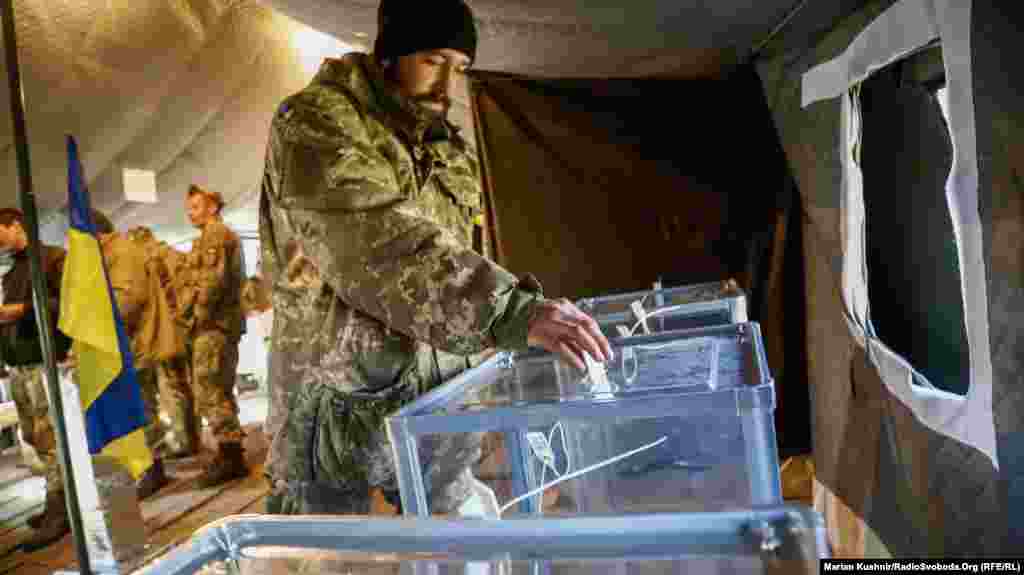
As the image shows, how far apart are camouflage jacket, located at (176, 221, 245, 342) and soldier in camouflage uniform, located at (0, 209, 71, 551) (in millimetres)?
810

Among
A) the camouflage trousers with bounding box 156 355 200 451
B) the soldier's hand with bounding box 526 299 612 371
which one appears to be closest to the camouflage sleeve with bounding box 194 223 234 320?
the camouflage trousers with bounding box 156 355 200 451

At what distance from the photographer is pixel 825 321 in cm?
252

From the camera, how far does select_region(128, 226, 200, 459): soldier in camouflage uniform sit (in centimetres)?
406

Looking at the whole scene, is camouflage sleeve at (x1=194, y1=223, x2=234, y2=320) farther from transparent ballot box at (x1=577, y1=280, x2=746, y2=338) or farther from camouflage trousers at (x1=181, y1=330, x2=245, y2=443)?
transparent ballot box at (x1=577, y1=280, x2=746, y2=338)

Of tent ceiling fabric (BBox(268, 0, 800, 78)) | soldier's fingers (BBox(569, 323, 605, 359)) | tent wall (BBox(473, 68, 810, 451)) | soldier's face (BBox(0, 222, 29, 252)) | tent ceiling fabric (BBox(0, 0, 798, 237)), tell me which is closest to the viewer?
soldier's fingers (BBox(569, 323, 605, 359))

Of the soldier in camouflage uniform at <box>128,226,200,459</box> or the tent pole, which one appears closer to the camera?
the tent pole

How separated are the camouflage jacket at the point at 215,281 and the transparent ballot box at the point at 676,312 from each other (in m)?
2.65

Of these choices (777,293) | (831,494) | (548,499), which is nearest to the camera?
(548,499)

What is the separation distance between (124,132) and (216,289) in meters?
0.96

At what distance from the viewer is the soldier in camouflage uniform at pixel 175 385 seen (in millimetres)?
4062

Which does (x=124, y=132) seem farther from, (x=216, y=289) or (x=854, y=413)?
(x=854, y=413)

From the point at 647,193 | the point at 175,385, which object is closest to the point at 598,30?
the point at 647,193

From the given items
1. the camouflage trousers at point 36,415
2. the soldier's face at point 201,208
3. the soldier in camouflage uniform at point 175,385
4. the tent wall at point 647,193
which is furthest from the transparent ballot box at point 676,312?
the soldier in camouflage uniform at point 175,385

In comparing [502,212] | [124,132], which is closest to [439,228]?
[502,212]
